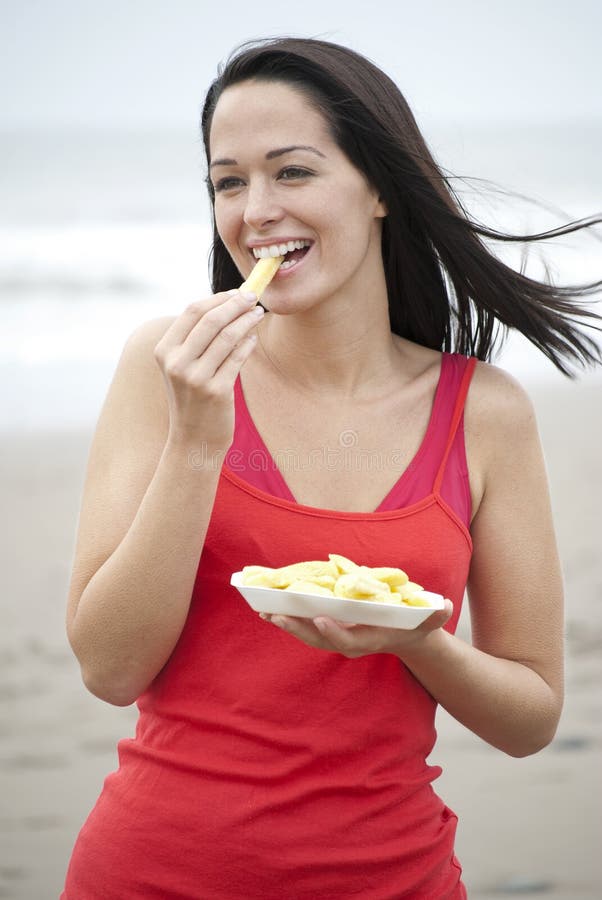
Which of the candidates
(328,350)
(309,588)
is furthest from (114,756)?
(309,588)

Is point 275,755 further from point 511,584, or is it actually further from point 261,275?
point 261,275

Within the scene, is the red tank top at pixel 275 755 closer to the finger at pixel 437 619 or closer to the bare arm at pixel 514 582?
the bare arm at pixel 514 582

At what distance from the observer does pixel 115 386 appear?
251 cm

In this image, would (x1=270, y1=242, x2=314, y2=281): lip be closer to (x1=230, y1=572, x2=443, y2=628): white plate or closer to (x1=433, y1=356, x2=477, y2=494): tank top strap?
(x1=433, y1=356, x2=477, y2=494): tank top strap

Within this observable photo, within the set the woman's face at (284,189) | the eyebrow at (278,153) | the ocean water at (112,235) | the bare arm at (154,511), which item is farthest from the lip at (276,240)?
the ocean water at (112,235)

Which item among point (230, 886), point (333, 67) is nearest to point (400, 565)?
point (230, 886)

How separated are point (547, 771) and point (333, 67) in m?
3.92

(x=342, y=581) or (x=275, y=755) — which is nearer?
(x=342, y=581)

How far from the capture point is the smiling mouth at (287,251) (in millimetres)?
2520

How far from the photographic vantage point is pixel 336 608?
2.00 meters

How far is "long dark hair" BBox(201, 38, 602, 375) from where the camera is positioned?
8.48ft

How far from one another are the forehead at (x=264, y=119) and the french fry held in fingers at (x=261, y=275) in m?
0.24

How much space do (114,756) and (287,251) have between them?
148 inches

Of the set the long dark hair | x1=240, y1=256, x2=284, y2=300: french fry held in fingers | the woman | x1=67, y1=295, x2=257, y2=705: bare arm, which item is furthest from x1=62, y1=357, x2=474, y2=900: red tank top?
the long dark hair
